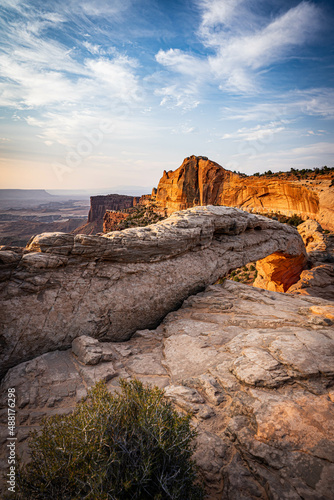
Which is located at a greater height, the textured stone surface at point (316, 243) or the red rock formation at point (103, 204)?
the red rock formation at point (103, 204)

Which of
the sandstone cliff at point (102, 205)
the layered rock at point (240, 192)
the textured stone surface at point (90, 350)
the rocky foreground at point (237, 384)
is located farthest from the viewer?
the sandstone cliff at point (102, 205)

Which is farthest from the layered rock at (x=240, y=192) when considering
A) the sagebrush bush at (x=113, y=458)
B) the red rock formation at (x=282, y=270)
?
the sagebrush bush at (x=113, y=458)

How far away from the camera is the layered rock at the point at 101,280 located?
20.2 feet

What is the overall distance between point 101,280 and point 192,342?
3.42 meters

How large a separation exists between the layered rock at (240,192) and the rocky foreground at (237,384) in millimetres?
25873

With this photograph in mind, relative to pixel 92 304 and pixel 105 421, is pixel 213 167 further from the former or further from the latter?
pixel 105 421

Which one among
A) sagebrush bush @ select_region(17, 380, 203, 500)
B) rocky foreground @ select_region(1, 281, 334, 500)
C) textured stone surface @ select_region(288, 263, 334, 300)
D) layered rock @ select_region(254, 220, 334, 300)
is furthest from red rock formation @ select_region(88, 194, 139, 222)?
sagebrush bush @ select_region(17, 380, 203, 500)

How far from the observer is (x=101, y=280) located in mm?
7461

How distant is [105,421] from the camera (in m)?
2.87

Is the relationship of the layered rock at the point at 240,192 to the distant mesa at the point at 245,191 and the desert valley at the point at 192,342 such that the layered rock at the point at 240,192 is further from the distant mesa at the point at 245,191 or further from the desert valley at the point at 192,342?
the desert valley at the point at 192,342

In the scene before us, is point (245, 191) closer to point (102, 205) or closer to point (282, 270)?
point (282, 270)

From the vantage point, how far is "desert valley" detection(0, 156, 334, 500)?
3336mm

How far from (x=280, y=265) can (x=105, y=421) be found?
15.9 metres

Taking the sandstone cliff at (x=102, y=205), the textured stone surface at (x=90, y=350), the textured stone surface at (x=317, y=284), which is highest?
the sandstone cliff at (x=102, y=205)
